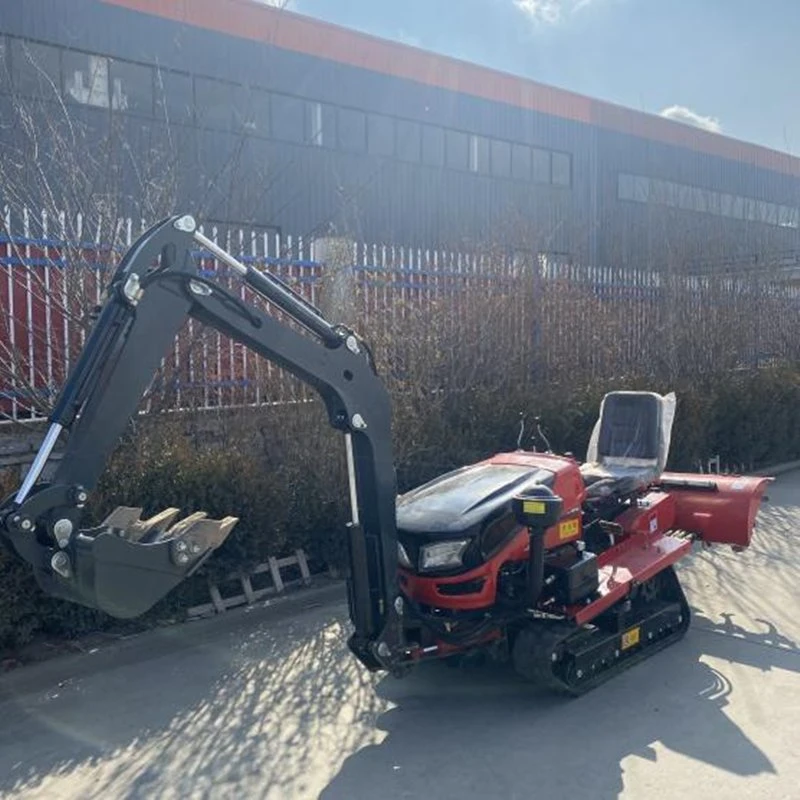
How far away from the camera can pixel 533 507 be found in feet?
14.3

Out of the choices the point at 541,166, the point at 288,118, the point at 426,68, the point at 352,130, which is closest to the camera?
the point at 288,118

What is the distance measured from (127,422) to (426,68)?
20.4 meters

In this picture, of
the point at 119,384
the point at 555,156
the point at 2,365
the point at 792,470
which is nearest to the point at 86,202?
the point at 2,365

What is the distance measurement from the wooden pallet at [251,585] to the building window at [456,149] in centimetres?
1812

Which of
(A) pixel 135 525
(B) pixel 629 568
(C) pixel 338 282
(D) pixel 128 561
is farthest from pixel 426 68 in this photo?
(D) pixel 128 561

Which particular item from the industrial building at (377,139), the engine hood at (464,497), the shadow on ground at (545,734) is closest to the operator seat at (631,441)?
the engine hood at (464,497)

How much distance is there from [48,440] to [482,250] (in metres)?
7.26

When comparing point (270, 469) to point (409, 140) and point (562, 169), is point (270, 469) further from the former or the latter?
point (562, 169)

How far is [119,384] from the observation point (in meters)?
3.58

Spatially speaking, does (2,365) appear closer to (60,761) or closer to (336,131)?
(60,761)

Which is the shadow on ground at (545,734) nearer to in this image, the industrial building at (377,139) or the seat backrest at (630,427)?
the seat backrest at (630,427)

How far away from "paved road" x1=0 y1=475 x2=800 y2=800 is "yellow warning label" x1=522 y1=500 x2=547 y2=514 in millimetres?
1056

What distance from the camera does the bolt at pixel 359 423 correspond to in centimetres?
437

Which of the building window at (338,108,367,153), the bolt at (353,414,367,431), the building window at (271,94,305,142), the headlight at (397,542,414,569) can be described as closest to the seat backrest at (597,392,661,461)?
the headlight at (397,542,414,569)
